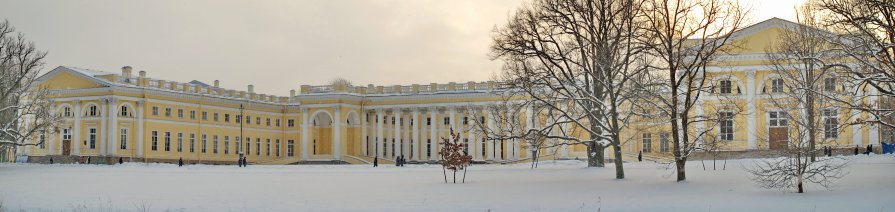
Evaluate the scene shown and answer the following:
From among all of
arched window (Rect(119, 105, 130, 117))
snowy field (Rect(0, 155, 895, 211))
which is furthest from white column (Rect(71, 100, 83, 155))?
snowy field (Rect(0, 155, 895, 211))

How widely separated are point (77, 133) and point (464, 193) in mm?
46136

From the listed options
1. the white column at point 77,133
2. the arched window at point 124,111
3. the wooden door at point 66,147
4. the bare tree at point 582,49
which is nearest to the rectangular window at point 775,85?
the bare tree at point 582,49

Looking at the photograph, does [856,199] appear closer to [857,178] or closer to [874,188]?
[874,188]

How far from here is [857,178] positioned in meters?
28.1

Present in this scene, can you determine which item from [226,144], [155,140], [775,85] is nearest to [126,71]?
[155,140]

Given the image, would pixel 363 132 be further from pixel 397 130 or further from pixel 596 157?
pixel 596 157

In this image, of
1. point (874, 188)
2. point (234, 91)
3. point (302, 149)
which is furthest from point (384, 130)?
point (874, 188)

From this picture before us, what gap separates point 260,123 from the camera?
257 ft

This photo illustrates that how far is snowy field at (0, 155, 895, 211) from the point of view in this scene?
23438 millimetres

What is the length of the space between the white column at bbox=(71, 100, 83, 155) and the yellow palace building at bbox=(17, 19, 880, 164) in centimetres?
7

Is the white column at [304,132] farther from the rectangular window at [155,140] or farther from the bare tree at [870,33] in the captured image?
the bare tree at [870,33]

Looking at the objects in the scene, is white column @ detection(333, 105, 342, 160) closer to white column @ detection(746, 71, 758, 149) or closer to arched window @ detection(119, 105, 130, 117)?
arched window @ detection(119, 105, 130, 117)

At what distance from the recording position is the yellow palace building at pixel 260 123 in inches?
2586

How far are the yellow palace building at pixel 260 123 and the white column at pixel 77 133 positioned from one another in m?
0.07
